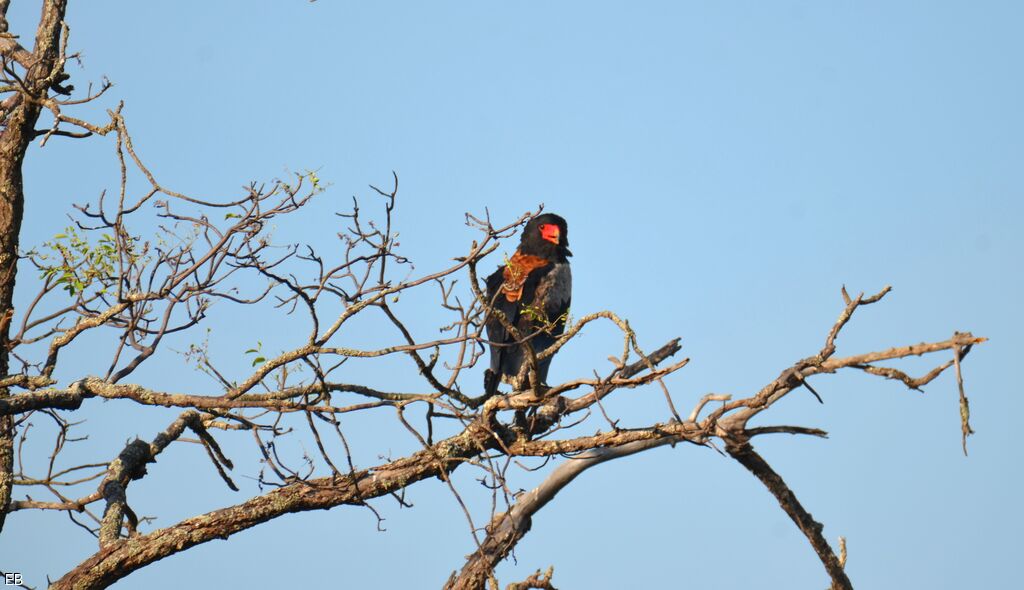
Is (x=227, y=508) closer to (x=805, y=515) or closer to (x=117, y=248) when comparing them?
(x=117, y=248)

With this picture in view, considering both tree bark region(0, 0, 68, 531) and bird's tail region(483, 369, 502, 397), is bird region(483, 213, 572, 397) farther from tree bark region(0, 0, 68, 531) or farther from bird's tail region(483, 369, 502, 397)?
tree bark region(0, 0, 68, 531)

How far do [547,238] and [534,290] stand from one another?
0.65 meters

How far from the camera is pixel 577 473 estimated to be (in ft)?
14.6

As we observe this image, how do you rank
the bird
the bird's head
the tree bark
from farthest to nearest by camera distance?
the bird's head, the bird, the tree bark

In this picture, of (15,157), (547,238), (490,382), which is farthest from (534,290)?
(15,157)

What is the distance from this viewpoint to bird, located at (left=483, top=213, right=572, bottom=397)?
6793 mm

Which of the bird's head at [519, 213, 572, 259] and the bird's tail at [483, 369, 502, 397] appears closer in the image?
the bird's tail at [483, 369, 502, 397]

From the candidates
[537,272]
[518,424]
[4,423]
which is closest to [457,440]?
[518,424]

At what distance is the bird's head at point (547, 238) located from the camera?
7816 millimetres

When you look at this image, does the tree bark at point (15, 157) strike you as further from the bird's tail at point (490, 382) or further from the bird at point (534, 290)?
the bird at point (534, 290)

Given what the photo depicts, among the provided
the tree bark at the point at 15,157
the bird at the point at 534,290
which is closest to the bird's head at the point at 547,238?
the bird at the point at 534,290

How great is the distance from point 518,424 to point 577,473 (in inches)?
18.1

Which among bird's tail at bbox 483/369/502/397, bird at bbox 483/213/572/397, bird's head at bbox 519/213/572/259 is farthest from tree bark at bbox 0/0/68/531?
bird's head at bbox 519/213/572/259

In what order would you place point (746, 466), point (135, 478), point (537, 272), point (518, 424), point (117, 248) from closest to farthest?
point (746, 466) < point (117, 248) < point (518, 424) < point (135, 478) < point (537, 272)
